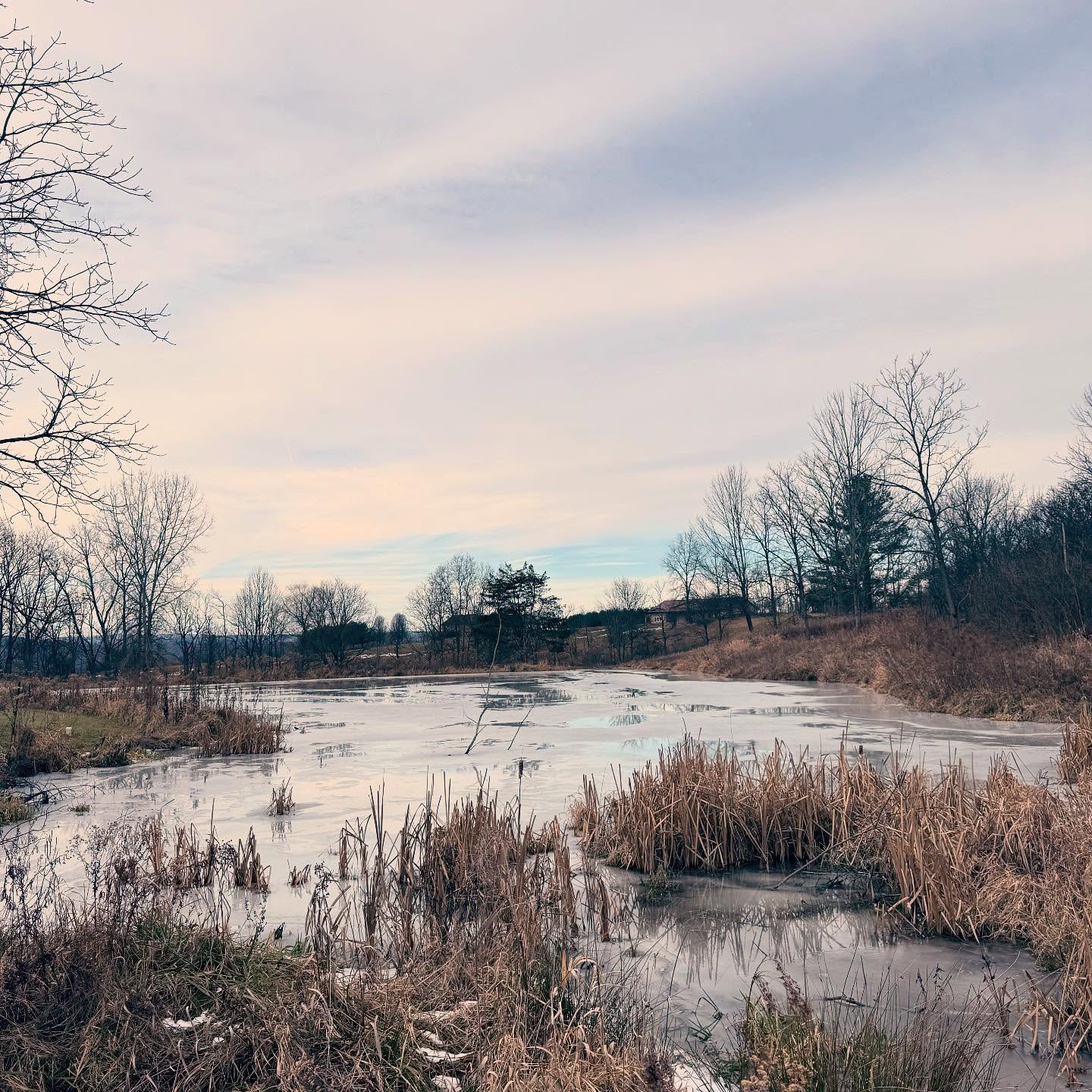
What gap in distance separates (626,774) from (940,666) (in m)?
13.7

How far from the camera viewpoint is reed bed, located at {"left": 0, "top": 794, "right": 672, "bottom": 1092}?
354 centimetres

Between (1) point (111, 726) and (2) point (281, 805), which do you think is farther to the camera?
(1) point (111, 726)

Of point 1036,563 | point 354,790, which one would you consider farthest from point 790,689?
point 354,790

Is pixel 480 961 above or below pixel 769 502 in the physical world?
below

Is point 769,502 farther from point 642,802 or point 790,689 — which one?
point 642,802

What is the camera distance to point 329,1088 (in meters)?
3.43

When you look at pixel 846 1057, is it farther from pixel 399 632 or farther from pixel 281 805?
pixel 399 632

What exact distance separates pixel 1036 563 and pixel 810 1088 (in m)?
26.1

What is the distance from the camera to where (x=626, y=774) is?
1214cm

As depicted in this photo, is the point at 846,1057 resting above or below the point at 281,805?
above

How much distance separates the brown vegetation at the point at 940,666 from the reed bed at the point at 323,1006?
377 inches

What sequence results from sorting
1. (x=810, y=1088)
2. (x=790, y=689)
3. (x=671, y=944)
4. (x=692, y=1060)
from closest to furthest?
(x=810, y=1088) < (x=692, y=1060) < (x=671, y=944) < (x=790, y=689)

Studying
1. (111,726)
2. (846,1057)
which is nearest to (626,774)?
(846,1057)

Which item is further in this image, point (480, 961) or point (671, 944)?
point (671, 944)
